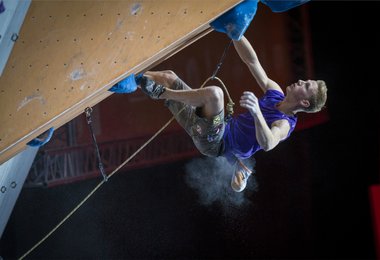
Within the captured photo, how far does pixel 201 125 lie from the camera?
2.14 metres

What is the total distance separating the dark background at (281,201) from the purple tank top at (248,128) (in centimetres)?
107

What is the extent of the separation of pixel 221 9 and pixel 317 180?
5.78 feet

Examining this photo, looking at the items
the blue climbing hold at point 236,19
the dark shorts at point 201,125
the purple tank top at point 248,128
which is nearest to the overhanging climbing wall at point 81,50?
the blue climbing hold at point 236,19

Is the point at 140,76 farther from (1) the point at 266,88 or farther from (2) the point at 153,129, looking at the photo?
(2) the point at 153,129

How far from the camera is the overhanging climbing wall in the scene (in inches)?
71.7

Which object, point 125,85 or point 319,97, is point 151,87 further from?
point 319,97

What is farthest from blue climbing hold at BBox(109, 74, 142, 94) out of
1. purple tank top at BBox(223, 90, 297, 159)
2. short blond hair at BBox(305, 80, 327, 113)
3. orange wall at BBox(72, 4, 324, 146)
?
orange wall at BBox(72, 4, 324, 146)

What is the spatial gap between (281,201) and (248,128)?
1.22m

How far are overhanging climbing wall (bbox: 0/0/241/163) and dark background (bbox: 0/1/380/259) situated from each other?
1465 mm

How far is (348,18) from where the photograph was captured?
3311 millimetres

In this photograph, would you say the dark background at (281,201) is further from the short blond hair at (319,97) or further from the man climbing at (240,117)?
the short blond hair at (319,97)

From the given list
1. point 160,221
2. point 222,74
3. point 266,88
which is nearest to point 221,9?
point 266,88

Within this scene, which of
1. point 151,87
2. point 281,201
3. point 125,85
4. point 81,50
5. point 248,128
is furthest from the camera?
point 281,201

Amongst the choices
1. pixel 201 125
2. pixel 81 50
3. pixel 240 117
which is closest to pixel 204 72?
pixel 240 117
